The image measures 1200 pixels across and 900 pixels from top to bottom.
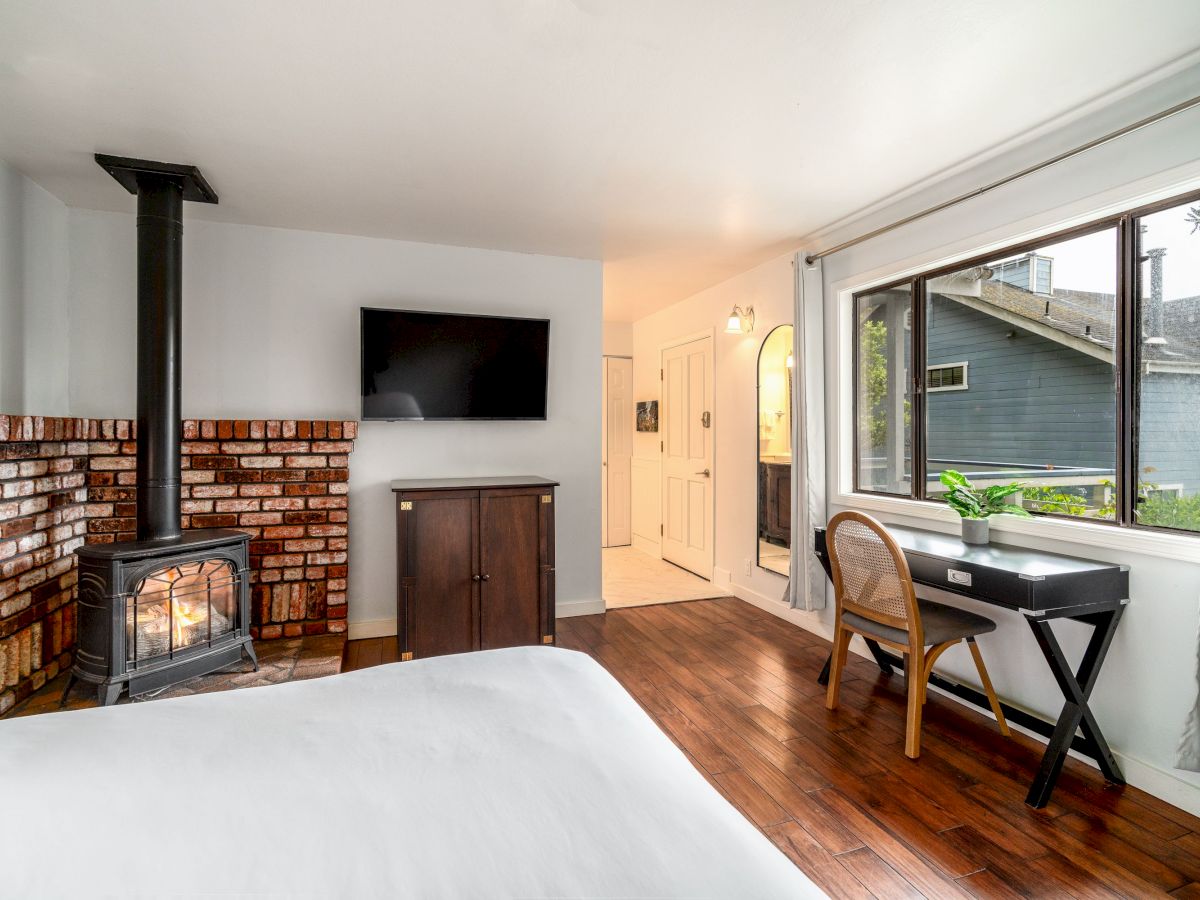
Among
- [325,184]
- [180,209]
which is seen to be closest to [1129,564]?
[325,184]

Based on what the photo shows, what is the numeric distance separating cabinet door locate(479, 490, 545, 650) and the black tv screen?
0.73 meters

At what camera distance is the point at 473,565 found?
11.1 feet

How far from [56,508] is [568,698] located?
306 cm

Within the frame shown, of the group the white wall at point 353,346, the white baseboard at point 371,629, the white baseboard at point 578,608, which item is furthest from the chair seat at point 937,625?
the white baseboard at point 371,629

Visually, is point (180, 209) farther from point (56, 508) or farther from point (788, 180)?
point (788, 180)

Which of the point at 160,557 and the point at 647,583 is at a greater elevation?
the point at 160,557

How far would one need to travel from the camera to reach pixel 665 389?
5.84 metres

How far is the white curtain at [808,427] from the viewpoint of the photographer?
3609mm

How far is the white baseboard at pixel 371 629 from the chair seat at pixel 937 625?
8.80ft

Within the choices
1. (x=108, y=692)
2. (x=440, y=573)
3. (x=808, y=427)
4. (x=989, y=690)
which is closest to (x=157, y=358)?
(x=108, y=692)

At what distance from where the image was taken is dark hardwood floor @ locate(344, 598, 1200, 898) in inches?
70.1

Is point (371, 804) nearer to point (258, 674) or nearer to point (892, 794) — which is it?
point (892, 794)

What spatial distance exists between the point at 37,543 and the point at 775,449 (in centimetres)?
411

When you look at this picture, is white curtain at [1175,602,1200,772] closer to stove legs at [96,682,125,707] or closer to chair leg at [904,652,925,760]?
chair leg at [904,652,925,760]
